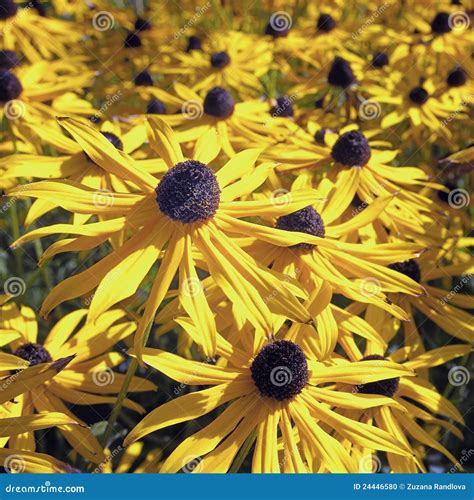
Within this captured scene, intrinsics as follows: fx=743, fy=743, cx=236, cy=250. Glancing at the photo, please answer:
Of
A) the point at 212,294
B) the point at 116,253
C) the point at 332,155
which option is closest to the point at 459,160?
the point at 332,155

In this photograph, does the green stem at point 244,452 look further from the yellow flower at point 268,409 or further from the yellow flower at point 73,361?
the yellow flower at point 73,361

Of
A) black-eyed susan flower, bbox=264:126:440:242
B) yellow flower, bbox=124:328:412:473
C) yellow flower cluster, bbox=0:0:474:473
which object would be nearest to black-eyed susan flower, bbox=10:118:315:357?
yellow flower cluster, bbox=0:0:474:473

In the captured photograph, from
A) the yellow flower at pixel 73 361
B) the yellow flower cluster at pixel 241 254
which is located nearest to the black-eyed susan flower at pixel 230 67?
the yellow flower cluster at pixel 241 254

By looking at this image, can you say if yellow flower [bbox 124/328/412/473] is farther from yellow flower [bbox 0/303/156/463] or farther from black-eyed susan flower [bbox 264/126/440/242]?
black-eyed susan flower [bbox 264/126/440/242]

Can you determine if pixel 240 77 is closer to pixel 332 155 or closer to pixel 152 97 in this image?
pixel 152 97

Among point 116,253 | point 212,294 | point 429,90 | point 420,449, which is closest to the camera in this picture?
point 116,253

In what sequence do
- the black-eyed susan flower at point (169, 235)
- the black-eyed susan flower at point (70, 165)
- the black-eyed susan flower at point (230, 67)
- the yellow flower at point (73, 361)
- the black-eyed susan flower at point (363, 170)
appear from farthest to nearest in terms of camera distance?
the black-eyed susan flower at point (230, 67) < the black-eyed susan flower at point (363, 170) < the black-eyed susan flower at point (70, 165) < the yellow flower at point (73, 361) < the black-eyed susan flower at point (169, 235)

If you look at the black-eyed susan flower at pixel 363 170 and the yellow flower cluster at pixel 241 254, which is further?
the black-eyed susan flower at pixel 363 170

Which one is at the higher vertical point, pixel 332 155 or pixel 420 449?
pixel 332 155

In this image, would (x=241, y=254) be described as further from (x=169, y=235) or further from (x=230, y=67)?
(x=230, y=67)

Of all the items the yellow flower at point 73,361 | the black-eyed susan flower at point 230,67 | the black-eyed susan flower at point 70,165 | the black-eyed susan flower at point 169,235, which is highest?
the black-eyed susan flower at point 230,67

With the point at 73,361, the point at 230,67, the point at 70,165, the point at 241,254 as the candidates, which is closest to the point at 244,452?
the point at 241,254
